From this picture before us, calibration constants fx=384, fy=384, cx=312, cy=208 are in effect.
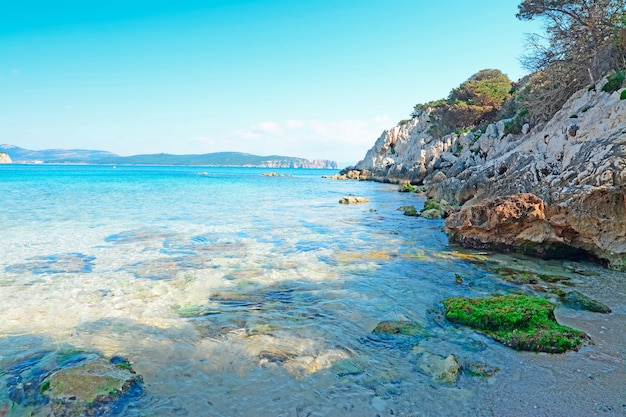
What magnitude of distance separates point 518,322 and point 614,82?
11.0 meters

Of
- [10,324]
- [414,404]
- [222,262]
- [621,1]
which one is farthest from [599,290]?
[621,1]

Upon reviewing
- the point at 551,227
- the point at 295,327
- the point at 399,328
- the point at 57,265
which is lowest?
the point at 57,265

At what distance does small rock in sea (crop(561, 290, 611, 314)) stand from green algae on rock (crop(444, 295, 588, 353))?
1.08 meters

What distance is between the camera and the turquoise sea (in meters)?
4.55

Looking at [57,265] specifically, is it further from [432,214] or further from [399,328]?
[432,214]

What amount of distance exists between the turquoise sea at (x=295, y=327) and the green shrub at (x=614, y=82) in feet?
21.3

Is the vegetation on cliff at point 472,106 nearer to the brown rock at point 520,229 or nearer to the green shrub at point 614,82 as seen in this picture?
the green shrub at point 614,82

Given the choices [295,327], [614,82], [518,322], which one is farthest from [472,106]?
[295,327]

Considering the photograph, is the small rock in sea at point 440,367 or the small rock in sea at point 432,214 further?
the small rock in sea at point 432,214

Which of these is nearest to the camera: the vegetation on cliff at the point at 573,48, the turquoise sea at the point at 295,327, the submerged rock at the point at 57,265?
the turquoise sea at the point at 295,327

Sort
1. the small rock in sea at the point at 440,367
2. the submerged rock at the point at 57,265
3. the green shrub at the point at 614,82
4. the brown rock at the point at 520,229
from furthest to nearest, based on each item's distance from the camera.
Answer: the green shrub at the point at 614,82
the brown rock at the point at 520,229
the submerged rock at the point at 57,265
the small rock in sea at the point at 440,367

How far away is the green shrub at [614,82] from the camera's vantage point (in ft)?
40.7

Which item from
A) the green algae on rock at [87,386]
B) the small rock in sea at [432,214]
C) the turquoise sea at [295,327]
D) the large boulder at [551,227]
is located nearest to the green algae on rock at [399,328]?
the turquoise sea at [295,327]

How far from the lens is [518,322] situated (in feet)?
20.6
